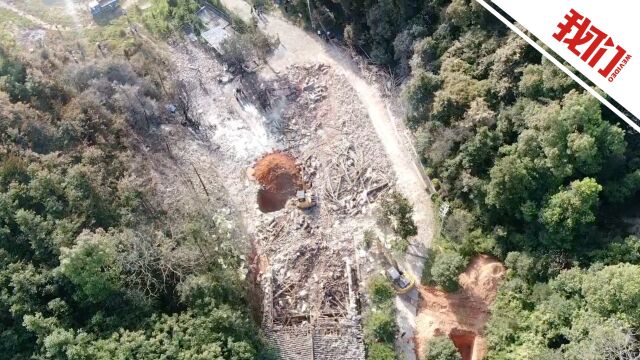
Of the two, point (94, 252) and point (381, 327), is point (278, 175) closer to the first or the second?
point (381, 327)

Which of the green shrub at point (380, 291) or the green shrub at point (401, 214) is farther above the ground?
the green shrub at point (401, 214)

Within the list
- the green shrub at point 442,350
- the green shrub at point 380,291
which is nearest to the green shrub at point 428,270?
the green shrub at point 380,291

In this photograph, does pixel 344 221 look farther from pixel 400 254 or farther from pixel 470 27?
pixel 470 27

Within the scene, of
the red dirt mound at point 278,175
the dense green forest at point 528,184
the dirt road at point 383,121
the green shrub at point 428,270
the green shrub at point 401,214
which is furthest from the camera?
the red dirt mound at point 278,175

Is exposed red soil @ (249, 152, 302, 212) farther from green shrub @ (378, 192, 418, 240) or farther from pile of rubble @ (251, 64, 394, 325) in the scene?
green shrub @ (378, 192, 418, 240)

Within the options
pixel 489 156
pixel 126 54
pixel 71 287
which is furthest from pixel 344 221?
pixel 126 54

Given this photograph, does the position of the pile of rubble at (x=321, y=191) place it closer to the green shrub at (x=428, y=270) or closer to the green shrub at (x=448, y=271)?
the green shrub at (x=428, y=270)
